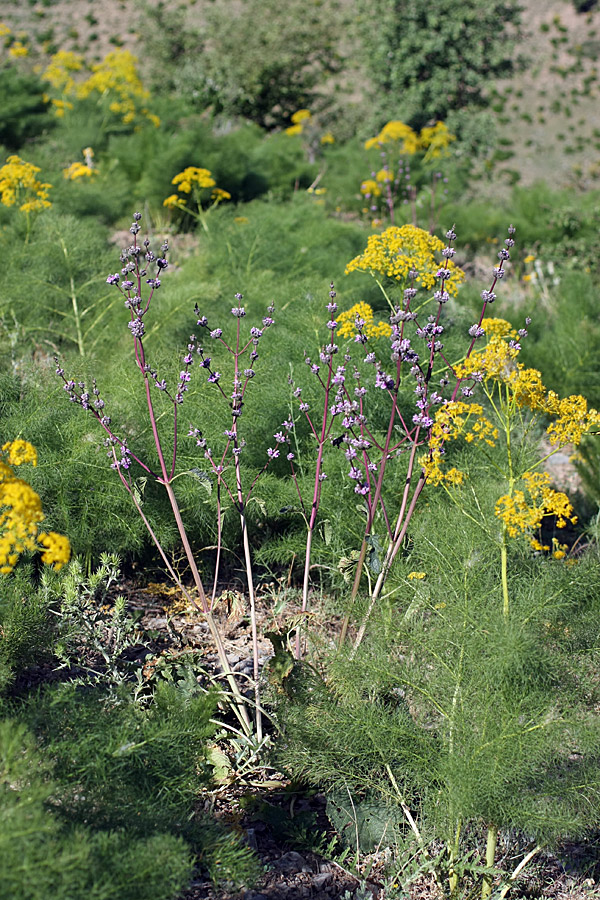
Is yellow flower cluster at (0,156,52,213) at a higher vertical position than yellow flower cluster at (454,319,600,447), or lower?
higher

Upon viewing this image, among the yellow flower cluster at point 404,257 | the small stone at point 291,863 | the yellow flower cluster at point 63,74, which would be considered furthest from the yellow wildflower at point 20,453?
the yellow flower cluster at point 63,74

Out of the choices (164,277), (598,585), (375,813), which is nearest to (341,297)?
(164,277)

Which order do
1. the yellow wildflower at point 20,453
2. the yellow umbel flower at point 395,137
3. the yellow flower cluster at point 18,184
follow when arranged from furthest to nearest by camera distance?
the yellow umbel flower at point 395,137 < the yellow flower cluster at point 18,184 < the yellow wildflower at point 20,453

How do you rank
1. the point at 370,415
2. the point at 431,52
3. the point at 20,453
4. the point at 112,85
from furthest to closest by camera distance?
the point at 431,52 → the point at 112,85 → the point at 370,415 → the point at 20,453

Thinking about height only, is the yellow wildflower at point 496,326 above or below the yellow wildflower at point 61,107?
below

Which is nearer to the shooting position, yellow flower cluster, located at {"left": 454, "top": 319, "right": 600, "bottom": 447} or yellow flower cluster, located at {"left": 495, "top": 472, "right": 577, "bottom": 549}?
yellow flower cluster, located at {"left": 495, "top": 472, "right": 577, "bottom": 549}

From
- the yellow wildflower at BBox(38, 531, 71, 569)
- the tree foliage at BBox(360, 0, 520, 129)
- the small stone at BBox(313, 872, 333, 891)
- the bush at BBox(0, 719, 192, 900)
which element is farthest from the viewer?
the tree foliage at BBox(360, 0, 520, 129)

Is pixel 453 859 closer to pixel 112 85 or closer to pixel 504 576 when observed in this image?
pixel 504 576

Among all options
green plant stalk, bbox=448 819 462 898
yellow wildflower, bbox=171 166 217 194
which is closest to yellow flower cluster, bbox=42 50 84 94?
yellow wildflower, bbox=171 166 217 194

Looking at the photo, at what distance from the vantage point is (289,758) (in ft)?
6.98

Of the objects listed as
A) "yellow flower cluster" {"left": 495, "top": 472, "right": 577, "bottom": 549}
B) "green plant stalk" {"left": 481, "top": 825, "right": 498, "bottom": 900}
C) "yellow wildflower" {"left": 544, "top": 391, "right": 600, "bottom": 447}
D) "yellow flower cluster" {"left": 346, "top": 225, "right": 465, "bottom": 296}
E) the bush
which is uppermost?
"yellow flower cluster" {"left": 346, "top": 225, "right": 465, "bottom": 296}

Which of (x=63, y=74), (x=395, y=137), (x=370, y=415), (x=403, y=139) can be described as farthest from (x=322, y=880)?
(x=63, y=74)

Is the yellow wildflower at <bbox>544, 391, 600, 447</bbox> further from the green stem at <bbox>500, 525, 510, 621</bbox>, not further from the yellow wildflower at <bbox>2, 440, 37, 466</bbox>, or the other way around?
the yellow wildflower at <bbox>2, 440, 37, 466</bbox>

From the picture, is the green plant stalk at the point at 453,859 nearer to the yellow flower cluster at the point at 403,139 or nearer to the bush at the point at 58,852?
the bush at the point at 58,852
